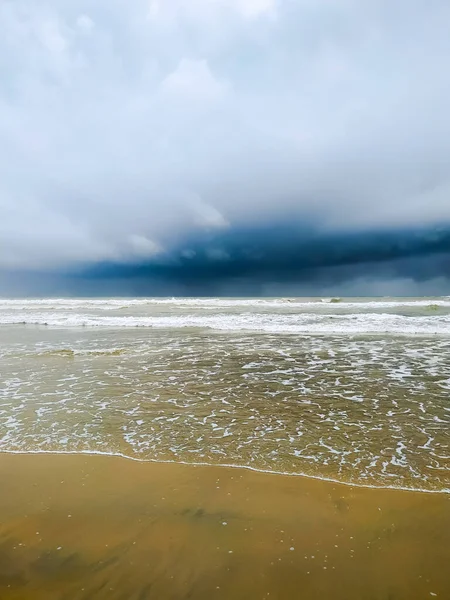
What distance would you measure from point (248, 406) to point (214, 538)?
439 cm

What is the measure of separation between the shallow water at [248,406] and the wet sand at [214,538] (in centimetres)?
66

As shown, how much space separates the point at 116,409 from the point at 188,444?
2547 mm

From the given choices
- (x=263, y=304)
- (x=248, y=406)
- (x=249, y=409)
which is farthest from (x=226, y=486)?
(x=263, y=304)

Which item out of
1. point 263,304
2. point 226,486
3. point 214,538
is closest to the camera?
point 214,538

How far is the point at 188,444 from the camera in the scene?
6.05 m

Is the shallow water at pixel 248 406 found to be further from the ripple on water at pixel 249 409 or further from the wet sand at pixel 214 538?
the wet sand at pixel 214 538

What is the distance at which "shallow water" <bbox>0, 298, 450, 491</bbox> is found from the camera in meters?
5.52

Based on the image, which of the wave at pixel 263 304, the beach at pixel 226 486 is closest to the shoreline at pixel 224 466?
the beach at pixel 226 486

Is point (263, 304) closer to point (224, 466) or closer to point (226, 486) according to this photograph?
point (224, 466)

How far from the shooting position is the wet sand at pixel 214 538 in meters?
3.05

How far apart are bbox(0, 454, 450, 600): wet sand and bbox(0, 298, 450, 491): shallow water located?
0.66 m

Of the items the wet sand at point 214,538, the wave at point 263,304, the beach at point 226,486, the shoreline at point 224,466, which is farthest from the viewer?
the wave at point 263,304

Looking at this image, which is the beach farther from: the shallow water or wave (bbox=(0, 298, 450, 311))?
wave (bbox=(0, 298, 450, 311))

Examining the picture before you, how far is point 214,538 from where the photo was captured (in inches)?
144
